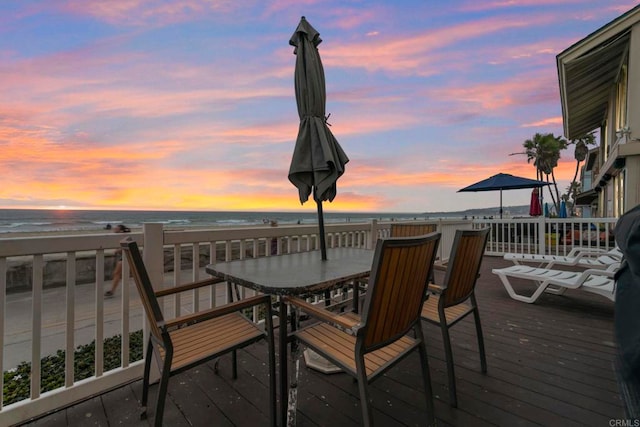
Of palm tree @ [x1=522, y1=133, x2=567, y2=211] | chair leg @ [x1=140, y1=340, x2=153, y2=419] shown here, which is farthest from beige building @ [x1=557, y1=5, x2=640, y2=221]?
palm tree @ [x1=522, y1=133, x2=567, y2=211]

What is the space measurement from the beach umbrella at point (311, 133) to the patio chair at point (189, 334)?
1000mm

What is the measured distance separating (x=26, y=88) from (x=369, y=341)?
1007 cm

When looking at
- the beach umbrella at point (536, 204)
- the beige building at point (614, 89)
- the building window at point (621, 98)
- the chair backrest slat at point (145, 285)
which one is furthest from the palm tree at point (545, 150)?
the chair backrest slat at point (145, 285)

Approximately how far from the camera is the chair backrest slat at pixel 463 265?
193cm

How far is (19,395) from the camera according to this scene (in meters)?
2.17

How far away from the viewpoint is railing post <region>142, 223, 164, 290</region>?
6.82ft

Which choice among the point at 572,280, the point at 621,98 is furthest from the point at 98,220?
the point at 621,98

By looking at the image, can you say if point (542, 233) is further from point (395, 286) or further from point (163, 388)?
point (163, 388)

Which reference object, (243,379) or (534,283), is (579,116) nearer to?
(534,283)

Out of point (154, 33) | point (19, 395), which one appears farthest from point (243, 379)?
point (154, 33)

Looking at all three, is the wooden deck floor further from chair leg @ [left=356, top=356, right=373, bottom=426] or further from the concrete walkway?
the concrete walkway

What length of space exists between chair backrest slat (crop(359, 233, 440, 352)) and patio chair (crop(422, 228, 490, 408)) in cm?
45

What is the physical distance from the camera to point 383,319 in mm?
1349

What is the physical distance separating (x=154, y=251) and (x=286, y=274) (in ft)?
3.43
